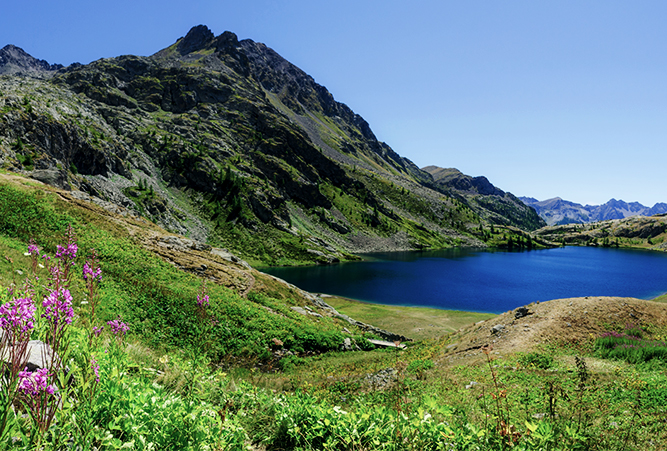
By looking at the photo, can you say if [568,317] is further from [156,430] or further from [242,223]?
[242,223]

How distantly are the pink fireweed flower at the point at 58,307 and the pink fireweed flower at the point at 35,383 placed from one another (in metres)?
0.70

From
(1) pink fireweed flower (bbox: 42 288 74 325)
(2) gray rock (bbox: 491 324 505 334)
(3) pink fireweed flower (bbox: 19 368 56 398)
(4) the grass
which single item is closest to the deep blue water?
(4) the grass

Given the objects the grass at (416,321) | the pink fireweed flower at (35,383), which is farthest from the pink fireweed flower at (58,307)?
the grass at (416,321)

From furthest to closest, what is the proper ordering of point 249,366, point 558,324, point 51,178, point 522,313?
point 51,178 < point 522,313 < point 558,324 < point 249,366

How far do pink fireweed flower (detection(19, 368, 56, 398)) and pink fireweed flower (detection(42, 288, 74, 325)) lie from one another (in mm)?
700

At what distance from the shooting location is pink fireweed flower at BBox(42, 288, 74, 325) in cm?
386

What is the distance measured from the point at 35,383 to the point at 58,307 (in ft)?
3.33

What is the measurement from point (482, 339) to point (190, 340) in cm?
1879

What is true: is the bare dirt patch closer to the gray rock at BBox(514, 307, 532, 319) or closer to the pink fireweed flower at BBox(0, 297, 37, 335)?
the gray rock at BBox(514, 307, 532, 319)

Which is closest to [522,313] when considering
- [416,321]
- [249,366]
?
[249,366]

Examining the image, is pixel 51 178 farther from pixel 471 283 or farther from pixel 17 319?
pixel 471 283

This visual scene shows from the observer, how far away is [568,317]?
64.7 ft

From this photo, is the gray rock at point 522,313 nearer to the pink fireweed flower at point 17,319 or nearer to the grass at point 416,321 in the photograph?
the grass at point 416,321

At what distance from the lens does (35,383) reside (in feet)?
10.5
